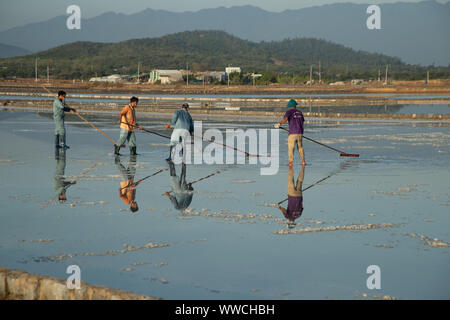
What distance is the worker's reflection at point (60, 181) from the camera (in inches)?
448

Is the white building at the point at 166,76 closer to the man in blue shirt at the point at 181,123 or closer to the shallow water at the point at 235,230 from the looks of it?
the man in blue shirt at the point at 181,123

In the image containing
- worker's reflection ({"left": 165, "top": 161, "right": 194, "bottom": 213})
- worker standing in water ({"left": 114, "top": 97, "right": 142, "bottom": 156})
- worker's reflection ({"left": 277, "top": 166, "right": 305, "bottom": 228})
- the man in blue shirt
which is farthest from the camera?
worker standing in water ({"left": 114, "top": 97, "right": 142, "bottom": 156})

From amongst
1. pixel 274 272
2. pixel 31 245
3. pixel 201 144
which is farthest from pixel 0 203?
pixel 201 144

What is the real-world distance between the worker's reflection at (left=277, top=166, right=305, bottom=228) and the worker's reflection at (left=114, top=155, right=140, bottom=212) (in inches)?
93.0

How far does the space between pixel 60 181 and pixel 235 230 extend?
5.31 m

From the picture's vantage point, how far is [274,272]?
6.75m

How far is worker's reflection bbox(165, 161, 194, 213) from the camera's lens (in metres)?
10.6

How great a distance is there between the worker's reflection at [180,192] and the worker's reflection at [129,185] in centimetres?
64

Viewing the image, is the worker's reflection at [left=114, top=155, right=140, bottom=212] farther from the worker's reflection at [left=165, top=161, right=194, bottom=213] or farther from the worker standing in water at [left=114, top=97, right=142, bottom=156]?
the worker standing in water at [left=114, top=97, right=142, bottom=156]

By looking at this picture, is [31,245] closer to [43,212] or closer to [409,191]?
[43,212]
